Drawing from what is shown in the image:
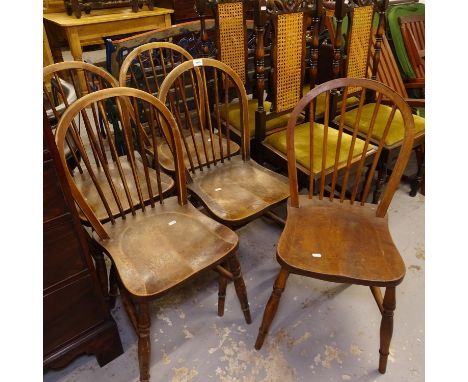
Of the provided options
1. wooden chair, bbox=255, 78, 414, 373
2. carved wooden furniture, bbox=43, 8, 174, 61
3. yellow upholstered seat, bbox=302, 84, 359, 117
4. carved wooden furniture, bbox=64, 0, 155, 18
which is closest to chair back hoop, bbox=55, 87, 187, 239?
wooden chair, bbox=255, 78, 414, 373

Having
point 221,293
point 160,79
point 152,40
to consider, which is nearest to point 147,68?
point 160,79

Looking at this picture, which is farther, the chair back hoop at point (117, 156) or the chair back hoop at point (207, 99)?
the chair back hoop at point (207, 99)

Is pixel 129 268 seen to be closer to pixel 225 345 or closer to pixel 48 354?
pixel 48 354

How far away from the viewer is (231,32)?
1923mm

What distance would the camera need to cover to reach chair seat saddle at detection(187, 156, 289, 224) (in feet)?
4.82

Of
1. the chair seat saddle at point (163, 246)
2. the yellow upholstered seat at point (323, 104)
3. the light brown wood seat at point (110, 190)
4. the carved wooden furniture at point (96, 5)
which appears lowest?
the chair seat saddle at point (163, 246)

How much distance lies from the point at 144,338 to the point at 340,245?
759 millimetres

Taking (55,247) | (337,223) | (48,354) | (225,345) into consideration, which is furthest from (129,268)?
(337,223)

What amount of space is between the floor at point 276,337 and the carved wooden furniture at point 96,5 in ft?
10.8

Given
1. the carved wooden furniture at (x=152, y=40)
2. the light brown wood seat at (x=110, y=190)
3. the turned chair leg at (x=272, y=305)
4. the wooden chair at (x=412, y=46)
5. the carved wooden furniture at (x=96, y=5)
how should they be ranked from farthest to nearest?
1. the carved wooden furniture at (x=96, y=5)
2. the wooden chair at (x=412, y=46)
3. the carved wooden furniture at (x=152, y=40)
4. the light brown wood seat at (x=110, y=190)
5. the turned chair leg at (x=272, y=305)

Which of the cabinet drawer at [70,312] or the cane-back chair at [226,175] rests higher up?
the cane-back chair at [226,175]

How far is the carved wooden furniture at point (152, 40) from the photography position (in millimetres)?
2146

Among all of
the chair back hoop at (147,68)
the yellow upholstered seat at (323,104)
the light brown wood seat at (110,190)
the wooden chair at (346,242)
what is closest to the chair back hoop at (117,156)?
the light brown wood seat at (110,190)

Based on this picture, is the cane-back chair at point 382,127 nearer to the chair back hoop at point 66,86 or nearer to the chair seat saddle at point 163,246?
the chair seat saddle at point 163,246
